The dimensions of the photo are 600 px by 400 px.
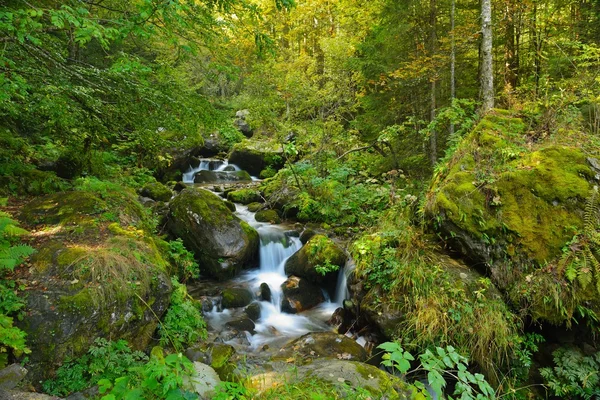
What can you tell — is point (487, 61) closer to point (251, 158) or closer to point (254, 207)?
point (254, 207)

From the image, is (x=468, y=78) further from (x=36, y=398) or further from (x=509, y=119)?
(x=36, y=398)

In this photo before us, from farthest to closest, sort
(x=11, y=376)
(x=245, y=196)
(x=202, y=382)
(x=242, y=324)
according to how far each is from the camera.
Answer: (x=245, y=196) < (x=242, y=324) < (x=202, y=382) < (x=11, y=376)

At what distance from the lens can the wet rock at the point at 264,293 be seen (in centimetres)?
752

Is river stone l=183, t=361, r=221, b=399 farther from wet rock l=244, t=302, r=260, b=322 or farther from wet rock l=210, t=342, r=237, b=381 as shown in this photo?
wet rock l=244, t=302, r=260, b=322

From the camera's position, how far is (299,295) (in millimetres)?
7480

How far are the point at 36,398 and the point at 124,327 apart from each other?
53.7 inches

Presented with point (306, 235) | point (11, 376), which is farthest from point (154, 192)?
point (11, 376)

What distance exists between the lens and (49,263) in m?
4.12

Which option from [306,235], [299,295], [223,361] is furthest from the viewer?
[306,235]

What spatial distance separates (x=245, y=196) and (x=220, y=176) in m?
4.46

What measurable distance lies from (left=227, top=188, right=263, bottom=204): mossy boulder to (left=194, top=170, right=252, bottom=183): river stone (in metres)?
3.61

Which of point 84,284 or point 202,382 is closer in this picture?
point 202,382

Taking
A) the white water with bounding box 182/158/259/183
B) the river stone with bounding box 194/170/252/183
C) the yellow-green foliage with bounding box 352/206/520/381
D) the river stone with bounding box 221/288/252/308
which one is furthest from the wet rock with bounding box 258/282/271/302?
the white water with bounding box 182/158/259/183

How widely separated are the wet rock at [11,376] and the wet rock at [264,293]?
4943mm
